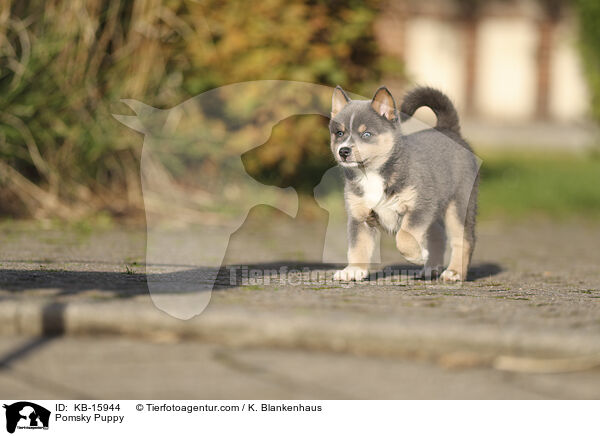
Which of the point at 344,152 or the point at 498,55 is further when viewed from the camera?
the point at 498,55

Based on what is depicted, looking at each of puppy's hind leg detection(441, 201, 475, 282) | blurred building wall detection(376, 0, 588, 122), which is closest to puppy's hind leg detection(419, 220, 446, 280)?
puppy's hind leg detection(441, 201, 475, 282)

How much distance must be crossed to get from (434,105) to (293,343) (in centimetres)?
209

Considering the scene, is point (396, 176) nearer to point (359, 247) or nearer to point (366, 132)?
point (366, 132)

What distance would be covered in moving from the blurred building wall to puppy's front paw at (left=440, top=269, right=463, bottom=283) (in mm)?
20178

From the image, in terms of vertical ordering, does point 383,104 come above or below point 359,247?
above

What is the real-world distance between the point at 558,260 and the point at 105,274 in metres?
3.69

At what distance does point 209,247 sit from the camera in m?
6.66

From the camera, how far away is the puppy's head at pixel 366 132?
423 centimetres

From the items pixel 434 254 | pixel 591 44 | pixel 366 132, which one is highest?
pixel 591 44

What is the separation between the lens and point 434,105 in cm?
512

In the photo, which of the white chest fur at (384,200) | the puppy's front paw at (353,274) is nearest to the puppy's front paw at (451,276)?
the puppy's front paw at (353,274)

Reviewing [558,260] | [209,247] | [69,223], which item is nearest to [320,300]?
[209,247]
